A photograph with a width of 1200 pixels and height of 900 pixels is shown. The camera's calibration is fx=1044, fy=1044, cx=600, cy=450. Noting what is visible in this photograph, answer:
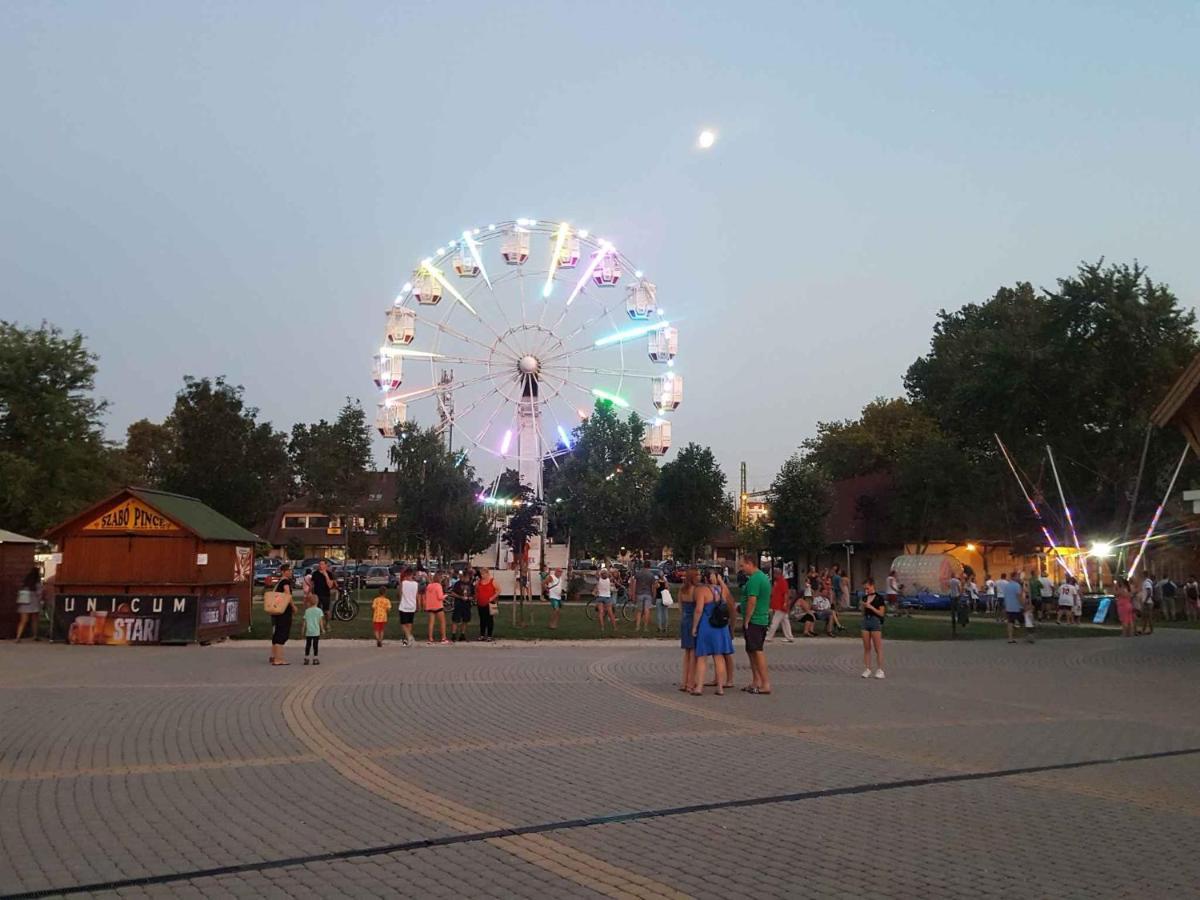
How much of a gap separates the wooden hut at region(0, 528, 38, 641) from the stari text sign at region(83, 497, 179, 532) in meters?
2.17

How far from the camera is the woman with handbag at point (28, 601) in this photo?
69.5ft

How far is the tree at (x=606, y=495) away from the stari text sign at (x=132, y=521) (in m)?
47.7

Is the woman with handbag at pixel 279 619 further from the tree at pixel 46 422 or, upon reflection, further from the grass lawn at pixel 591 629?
the tree at pixel 46 422

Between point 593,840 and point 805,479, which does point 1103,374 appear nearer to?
point 805,479

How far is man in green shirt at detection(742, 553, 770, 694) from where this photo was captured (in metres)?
13.6

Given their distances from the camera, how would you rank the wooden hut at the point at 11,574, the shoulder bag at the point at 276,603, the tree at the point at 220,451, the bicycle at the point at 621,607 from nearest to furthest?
the shoulder bag at the point at 276,603 → the wooden hut at the point at 11,574 → the bicycle at the point at 621,607 → the tree at the point at 220,451

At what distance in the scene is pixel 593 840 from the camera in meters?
6.34

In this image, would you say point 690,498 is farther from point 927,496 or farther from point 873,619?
point 873,619

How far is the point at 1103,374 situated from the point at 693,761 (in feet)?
127

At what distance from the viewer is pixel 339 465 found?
75.6 m

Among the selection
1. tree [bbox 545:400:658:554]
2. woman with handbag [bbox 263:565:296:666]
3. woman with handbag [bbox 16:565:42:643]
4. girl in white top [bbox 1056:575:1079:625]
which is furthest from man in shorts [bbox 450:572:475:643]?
tree [bbox 545:400:658:554]

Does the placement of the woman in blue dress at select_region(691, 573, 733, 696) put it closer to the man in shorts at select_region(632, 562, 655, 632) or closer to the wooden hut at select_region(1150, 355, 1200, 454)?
the wooden hut at select_region(1150, 355, 1200, 454)

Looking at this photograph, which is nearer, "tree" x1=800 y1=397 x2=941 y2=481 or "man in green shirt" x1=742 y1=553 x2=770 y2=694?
"man in green shirt" x1=742 y1=553 x2=770 y2=694

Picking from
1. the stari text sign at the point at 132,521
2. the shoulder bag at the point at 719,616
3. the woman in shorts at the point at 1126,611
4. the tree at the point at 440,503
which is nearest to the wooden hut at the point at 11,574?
the stari text sign at the point at 132,521
